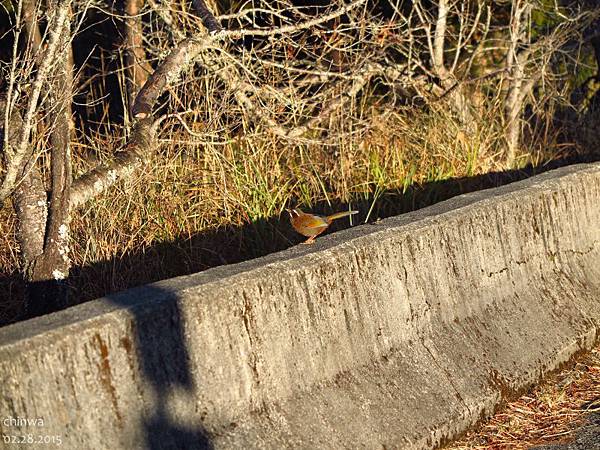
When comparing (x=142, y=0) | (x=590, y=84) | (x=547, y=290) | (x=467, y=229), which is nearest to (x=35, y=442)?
(x=467, y=229)

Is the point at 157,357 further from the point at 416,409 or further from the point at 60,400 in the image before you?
the point at 416,409

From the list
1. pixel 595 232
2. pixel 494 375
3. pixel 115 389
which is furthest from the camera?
pixel 595 232

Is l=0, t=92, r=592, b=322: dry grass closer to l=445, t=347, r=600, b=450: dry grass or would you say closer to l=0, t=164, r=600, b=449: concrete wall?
l=0, t=164, r=600, b=449: concrete wall

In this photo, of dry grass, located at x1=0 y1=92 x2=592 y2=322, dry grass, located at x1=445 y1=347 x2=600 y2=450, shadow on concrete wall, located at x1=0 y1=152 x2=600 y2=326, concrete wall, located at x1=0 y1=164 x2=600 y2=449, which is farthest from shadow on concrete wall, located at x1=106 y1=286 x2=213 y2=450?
dry grass, located at x1=0 y1=92 x2=592 y2=322

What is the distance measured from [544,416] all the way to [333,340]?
1.41 m

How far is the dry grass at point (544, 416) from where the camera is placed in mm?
5203

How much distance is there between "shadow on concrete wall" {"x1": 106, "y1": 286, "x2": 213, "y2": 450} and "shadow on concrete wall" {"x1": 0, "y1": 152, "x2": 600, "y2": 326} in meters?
1.80

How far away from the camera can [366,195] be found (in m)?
8.34

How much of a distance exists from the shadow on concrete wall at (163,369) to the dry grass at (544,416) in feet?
5.26

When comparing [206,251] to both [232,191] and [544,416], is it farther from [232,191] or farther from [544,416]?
[544,416]

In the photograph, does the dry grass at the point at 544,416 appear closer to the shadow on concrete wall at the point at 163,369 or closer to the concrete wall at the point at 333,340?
the concrete wall at the point at 333,340

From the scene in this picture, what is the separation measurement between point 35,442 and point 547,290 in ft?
13.1

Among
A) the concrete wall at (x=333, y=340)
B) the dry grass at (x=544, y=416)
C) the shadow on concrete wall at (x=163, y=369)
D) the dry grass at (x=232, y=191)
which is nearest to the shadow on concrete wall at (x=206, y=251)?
the dry grass at (x=232, y=191)

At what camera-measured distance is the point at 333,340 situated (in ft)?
16.0
